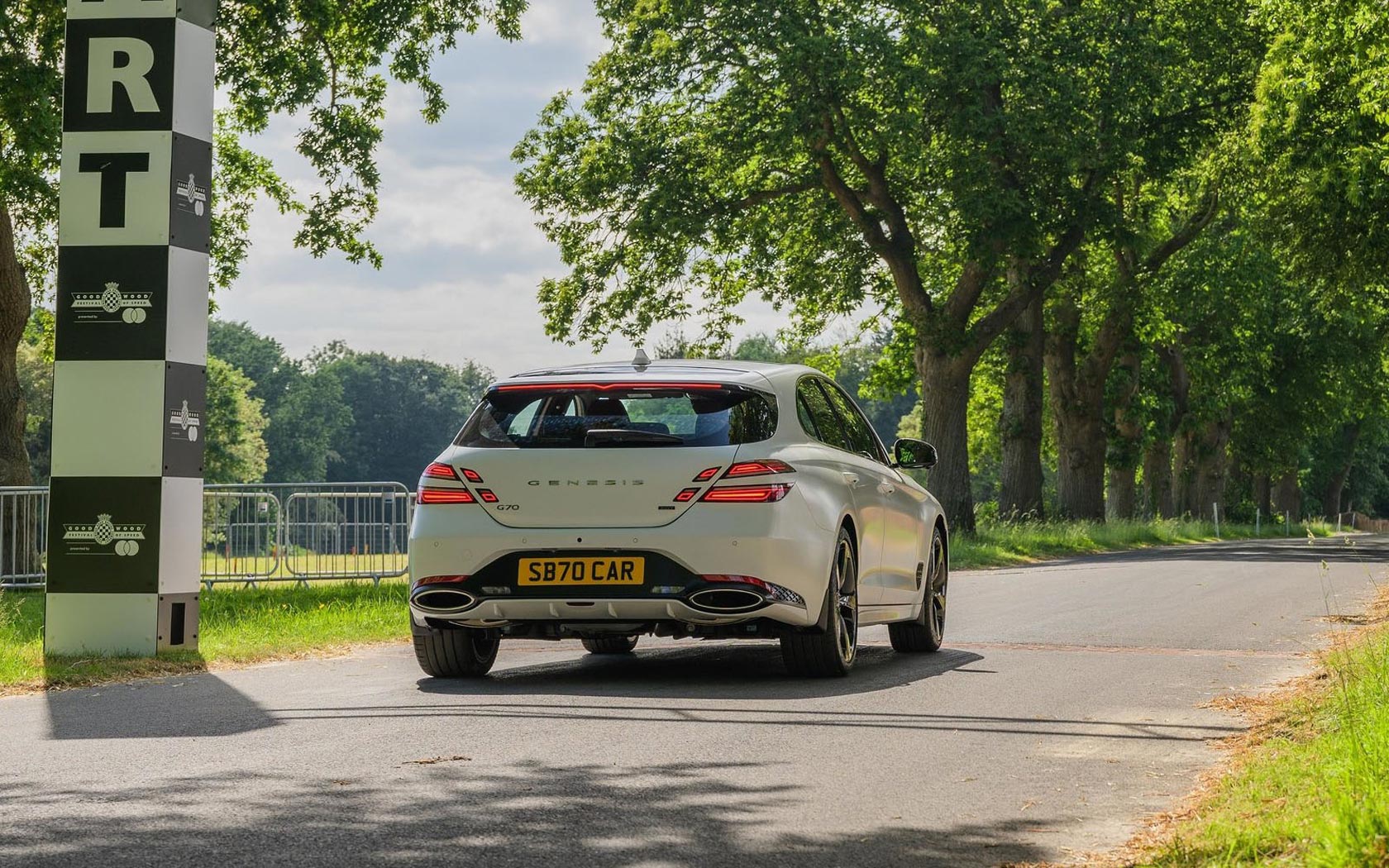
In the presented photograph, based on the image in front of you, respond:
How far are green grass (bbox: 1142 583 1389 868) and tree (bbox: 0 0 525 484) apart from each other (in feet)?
61.1

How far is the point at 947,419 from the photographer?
34938 mm

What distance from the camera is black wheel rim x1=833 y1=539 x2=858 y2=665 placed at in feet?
32.0

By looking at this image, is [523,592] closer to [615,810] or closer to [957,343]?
[615,810]

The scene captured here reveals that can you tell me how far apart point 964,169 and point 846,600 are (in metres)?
21.8

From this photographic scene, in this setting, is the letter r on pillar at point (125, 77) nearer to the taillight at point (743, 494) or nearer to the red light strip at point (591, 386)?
the red light strip at point (591, 386)

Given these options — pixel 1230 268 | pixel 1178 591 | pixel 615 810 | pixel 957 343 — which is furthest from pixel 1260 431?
pixel 615 810

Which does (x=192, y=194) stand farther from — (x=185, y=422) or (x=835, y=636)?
(x=835, y=636)

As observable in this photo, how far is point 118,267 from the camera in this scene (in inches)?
439

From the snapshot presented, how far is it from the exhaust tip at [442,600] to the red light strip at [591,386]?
3.81 ft

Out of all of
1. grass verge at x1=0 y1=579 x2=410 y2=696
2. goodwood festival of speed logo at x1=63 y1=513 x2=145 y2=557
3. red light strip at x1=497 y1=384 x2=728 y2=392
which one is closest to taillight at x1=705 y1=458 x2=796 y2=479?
red light strip at x1=497 y1=384 x2=728 y2=392

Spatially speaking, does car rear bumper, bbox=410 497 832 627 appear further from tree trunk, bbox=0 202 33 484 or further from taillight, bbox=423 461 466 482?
tree trunk, bbox=0 202 33 484

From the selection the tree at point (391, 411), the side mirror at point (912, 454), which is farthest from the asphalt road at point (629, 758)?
the tree at point (391, 411)

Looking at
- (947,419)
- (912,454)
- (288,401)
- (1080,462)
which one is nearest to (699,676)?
(912,454)

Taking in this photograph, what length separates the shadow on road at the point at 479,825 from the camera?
4996 mm
